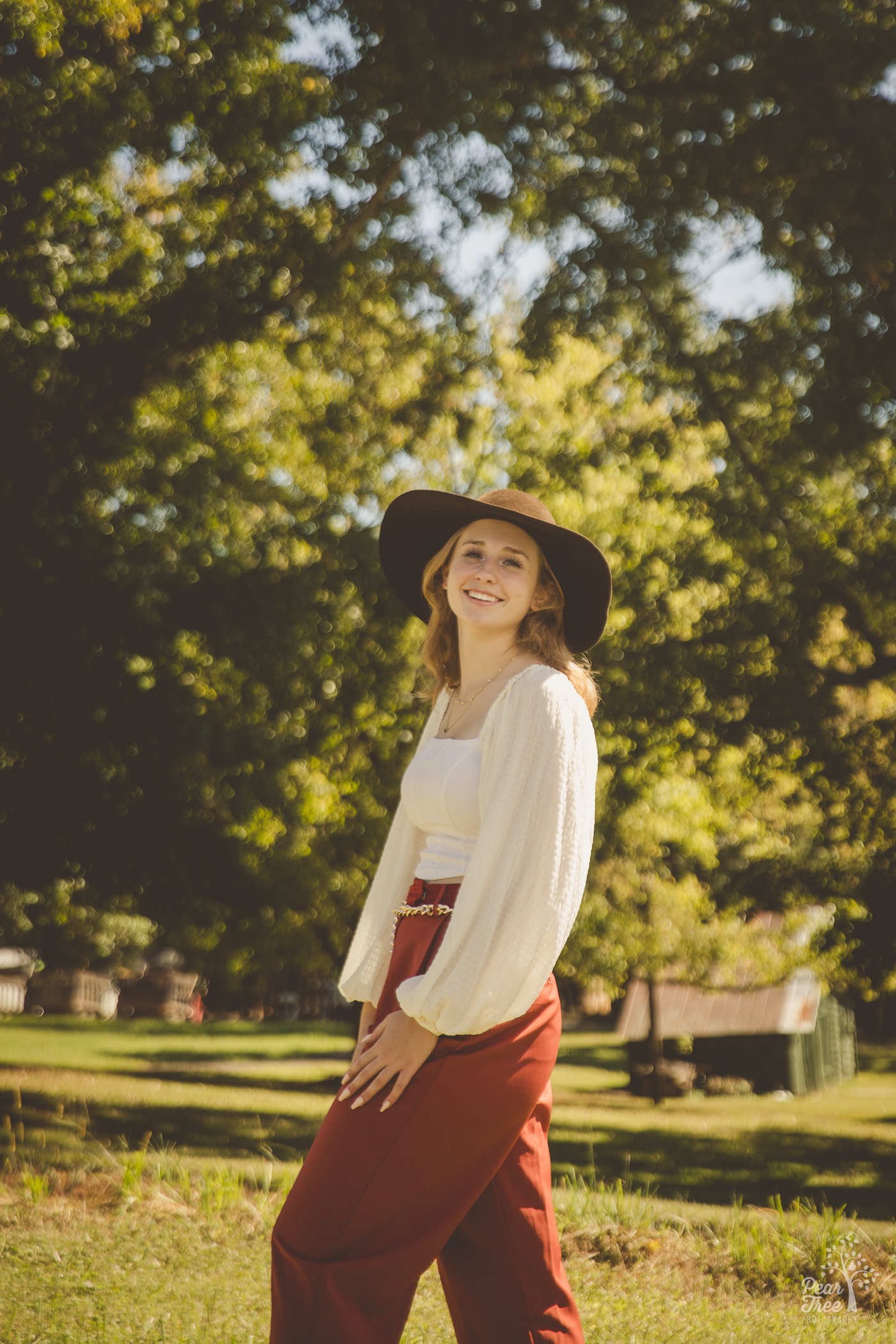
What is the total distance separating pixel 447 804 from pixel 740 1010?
18.4 m

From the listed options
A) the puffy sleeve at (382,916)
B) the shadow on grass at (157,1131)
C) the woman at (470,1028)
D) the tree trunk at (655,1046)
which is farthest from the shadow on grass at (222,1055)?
the woman at (470,1028)

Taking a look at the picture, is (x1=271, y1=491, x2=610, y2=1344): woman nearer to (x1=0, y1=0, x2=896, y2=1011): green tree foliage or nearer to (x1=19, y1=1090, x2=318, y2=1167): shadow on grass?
(x1=19, y1=1090, x2=318, y2=1167): shadow on grass

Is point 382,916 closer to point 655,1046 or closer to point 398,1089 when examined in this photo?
point 398,1089

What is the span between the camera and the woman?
212 cm

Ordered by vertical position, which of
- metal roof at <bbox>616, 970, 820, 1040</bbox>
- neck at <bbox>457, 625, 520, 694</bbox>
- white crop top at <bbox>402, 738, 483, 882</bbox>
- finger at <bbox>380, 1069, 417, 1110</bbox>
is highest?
neck at <bbox>457, 625, 520, 694</bbox>

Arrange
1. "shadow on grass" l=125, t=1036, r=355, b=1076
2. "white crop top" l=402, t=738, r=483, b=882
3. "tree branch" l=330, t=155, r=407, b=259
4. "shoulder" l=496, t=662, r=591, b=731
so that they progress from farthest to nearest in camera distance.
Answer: "shadow on grass" l=125, t=1036, r=355, b=1076 → "tree branch" l=330, t=155, r=407, b=259 → "white crop top" l=402, t=738, r=483, b=882 → "shoulder" l=496, t=662, r=591, b=731

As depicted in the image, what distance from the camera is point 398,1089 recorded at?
2172 millimetres

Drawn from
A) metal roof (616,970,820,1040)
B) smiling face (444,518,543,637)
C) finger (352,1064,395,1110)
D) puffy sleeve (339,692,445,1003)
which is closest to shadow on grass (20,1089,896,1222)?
puffy sleeve (339,692,445,1003)

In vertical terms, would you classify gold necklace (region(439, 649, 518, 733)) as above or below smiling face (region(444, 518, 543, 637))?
below

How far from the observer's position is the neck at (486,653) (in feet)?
8.94

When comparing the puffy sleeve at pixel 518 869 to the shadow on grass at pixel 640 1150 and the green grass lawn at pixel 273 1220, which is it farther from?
the shadow on grass at pixel 640 1150

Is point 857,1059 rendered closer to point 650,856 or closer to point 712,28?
point 650,856

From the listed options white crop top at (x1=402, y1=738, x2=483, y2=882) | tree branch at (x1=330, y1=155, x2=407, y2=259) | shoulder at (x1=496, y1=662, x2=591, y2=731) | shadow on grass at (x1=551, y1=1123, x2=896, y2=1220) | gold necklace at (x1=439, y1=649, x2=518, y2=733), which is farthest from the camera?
tree branch at (x1=330, y1=155, x2=407, y2=259)

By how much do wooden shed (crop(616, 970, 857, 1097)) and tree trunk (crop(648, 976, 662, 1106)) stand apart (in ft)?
1.36
